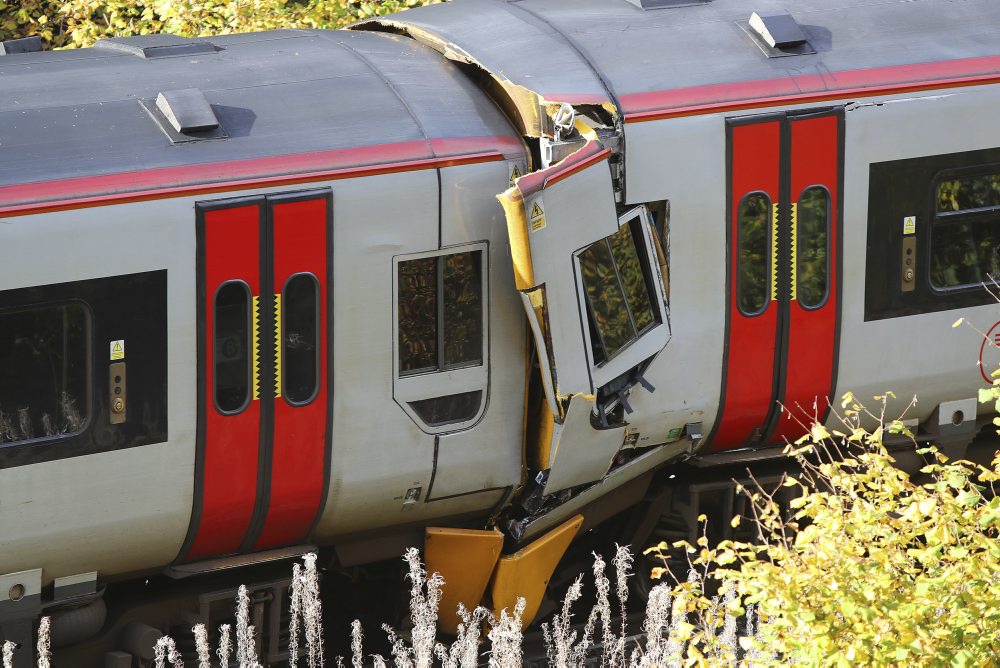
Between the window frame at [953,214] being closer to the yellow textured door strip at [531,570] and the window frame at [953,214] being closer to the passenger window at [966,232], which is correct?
the passenger window at [966,232]

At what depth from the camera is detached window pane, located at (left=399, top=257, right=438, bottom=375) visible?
24.0ft

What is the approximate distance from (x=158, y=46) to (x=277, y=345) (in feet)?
5.63

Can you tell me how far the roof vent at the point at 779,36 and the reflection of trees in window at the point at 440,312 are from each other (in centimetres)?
204

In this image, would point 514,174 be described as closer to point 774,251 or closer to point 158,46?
point 774,251

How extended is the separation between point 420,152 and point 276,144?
0.67 m

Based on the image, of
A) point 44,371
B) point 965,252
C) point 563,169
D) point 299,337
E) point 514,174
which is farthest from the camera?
point 965,252

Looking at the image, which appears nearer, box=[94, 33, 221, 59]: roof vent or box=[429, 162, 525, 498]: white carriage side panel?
box=[429, 162, 525, 498]: white carriage side panel

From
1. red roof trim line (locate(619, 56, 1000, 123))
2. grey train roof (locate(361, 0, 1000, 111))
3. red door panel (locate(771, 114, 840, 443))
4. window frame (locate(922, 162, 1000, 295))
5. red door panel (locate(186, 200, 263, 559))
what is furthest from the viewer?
window frame (locate(922, 162, 1000, 295))

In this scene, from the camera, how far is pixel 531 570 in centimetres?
811

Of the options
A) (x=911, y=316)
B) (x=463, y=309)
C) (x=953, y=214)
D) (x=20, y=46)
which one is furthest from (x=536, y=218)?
(x=20, y=46)

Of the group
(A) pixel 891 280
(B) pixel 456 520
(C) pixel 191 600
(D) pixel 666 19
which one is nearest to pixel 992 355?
(A) pixel 891 280

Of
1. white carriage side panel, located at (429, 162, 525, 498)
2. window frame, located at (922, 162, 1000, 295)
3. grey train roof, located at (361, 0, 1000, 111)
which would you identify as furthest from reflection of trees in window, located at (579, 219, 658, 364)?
window frame, located at (922, 162, 1000, 295)

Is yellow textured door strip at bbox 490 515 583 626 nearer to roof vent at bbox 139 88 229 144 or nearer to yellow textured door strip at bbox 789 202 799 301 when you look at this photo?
yellow textured door strip at bbox 789 202 799 301

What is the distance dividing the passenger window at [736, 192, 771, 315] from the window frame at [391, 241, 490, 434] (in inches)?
55.1
